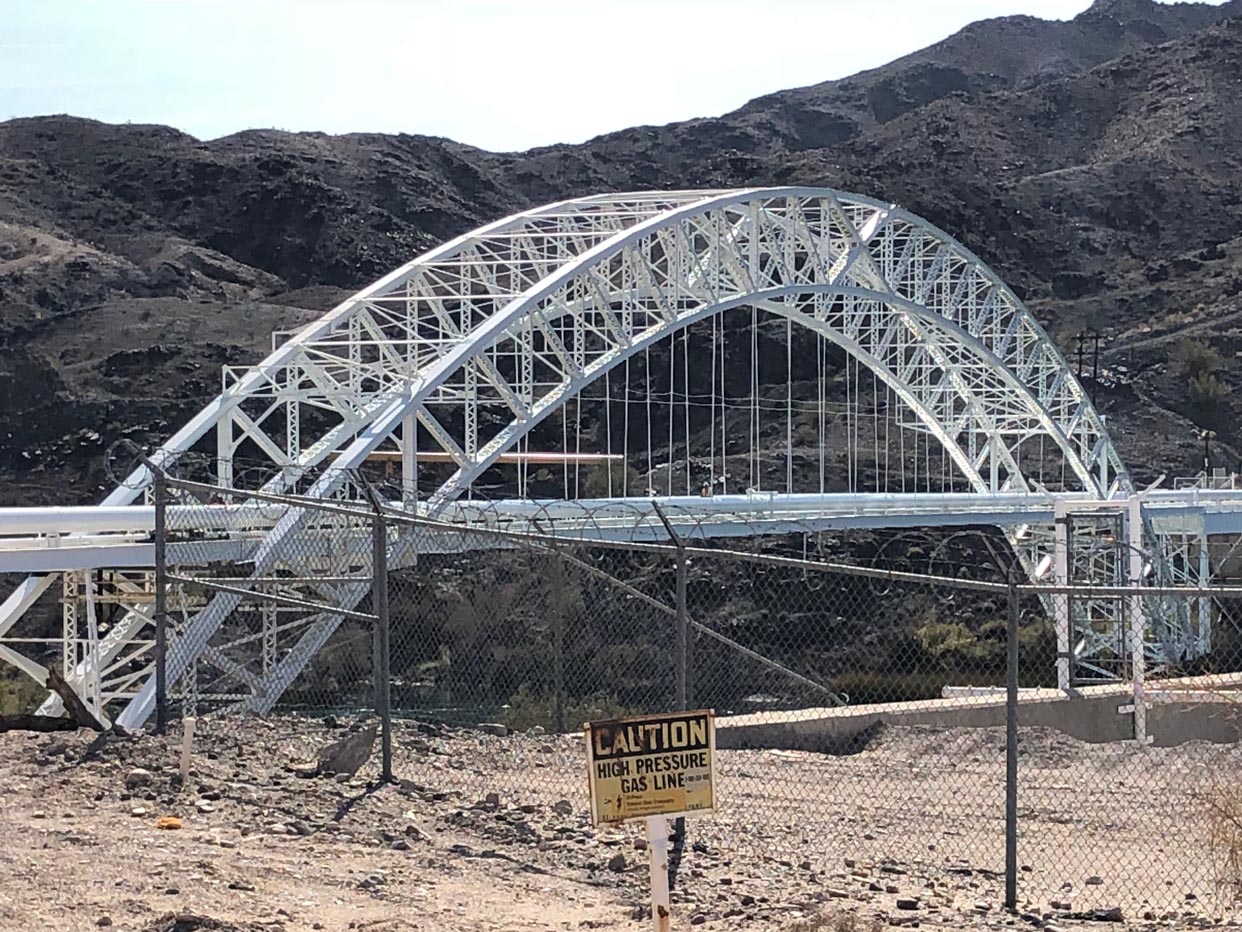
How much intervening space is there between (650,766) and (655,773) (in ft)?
0.12

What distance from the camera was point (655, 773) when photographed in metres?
8.19

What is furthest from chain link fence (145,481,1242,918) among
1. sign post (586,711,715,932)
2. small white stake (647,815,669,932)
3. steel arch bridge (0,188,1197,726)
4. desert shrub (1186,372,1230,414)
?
desert shrub (1186,372,1230,414)

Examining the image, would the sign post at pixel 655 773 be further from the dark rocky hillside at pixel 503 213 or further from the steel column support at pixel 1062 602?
the dark rocky hillside at pixel 503 213

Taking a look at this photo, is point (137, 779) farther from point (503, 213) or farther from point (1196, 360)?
point (503, 213)

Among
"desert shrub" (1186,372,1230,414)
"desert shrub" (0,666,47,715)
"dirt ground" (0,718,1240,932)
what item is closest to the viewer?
"dirt ground" (0,718,1240,932)

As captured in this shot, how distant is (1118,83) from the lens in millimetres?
132500

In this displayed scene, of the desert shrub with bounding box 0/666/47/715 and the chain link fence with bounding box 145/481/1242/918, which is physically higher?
the chain link fence with bounding box 145/481/1242/918

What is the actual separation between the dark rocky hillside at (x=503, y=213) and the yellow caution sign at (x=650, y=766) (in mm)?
55101

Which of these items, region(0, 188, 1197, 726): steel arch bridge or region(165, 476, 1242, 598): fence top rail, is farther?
region(0, 188, 1197, 726): steel arch bridge

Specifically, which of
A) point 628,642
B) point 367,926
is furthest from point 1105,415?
point 367,926

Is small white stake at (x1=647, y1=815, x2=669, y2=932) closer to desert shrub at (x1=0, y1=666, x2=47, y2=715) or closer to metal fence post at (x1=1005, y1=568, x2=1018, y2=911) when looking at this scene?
metal fence post at (x1=1005, y1=568, x2=1018, y2=911)

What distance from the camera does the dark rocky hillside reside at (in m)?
72.4

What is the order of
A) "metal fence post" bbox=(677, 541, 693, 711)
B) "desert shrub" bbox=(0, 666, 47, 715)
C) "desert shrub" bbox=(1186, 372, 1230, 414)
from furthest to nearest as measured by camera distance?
"desert shrub" bbox=(1186, 372, 1230, 414) < "desert shrub" bbox=(0, 666, 47, 715) < "metal fence post" bbox=(677, 541, 693, 711)

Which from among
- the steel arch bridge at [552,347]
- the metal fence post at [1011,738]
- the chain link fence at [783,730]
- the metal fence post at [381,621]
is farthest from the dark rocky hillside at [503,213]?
the metal fence post at [1011,738]
